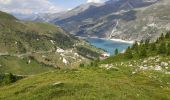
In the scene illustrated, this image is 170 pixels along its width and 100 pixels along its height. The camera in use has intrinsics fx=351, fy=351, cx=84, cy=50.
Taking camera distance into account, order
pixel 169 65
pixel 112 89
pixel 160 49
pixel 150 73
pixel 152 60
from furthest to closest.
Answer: pixel 160 49 < pixel 152 60 < pixel 169 65 < pixel 150 73 < pixel 112 89

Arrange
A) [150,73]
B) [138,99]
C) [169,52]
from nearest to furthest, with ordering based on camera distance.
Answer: [138,99], [150,73], [169,52]

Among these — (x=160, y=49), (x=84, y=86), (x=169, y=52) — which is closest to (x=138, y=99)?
(x=84, y=86)

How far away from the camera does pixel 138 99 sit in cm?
3788

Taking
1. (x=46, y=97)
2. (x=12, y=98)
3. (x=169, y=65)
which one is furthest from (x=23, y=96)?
(x=169, y=65)

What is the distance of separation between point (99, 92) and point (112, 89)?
2.88m

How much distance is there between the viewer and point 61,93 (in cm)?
3931

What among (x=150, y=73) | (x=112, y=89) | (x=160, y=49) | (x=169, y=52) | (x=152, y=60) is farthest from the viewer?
(x=160, y=49)

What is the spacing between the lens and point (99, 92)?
3900 cm

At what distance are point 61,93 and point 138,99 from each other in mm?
8539

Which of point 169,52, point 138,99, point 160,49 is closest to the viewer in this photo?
point 138,99

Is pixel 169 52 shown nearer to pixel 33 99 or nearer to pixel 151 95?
pixel 151 95

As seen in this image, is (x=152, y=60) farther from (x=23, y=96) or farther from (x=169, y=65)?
(x=23, y=96)

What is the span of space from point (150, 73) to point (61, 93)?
34224 millimetres

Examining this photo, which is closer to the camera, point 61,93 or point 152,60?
point 61,93
